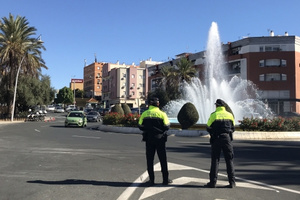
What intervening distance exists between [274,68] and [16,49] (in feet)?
130

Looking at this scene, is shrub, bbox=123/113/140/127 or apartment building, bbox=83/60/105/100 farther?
apartment building, bbox=83/60/105/100

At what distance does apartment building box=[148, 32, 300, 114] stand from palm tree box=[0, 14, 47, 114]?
33696mm

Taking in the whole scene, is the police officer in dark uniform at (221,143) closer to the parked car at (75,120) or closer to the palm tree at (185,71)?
the parked car at (75,120)

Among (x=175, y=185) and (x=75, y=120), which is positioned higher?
(x=75, y=120)

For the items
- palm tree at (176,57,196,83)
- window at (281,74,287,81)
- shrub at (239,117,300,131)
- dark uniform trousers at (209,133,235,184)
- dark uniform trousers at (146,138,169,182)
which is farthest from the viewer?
palm tree at (176,57,196,83)

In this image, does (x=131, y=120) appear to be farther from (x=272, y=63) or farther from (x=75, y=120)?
(x=272, y=63)

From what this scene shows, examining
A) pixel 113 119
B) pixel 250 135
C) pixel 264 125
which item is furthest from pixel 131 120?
pixel 264 125

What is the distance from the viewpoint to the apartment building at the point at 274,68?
50.8 meters

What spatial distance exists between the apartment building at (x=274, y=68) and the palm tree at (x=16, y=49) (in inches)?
1327

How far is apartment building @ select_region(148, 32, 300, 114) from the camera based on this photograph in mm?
50781

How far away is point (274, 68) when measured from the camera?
52.1m

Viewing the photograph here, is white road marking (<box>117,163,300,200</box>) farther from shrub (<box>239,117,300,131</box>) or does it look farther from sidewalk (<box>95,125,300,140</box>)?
shrub (<box>239,117,300,131</box>)

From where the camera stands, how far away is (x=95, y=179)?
6738 mm

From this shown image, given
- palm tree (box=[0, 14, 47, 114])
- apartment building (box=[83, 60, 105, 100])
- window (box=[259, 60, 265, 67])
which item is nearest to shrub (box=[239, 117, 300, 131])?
palm tree (box=[0, 14, 47, 114])
